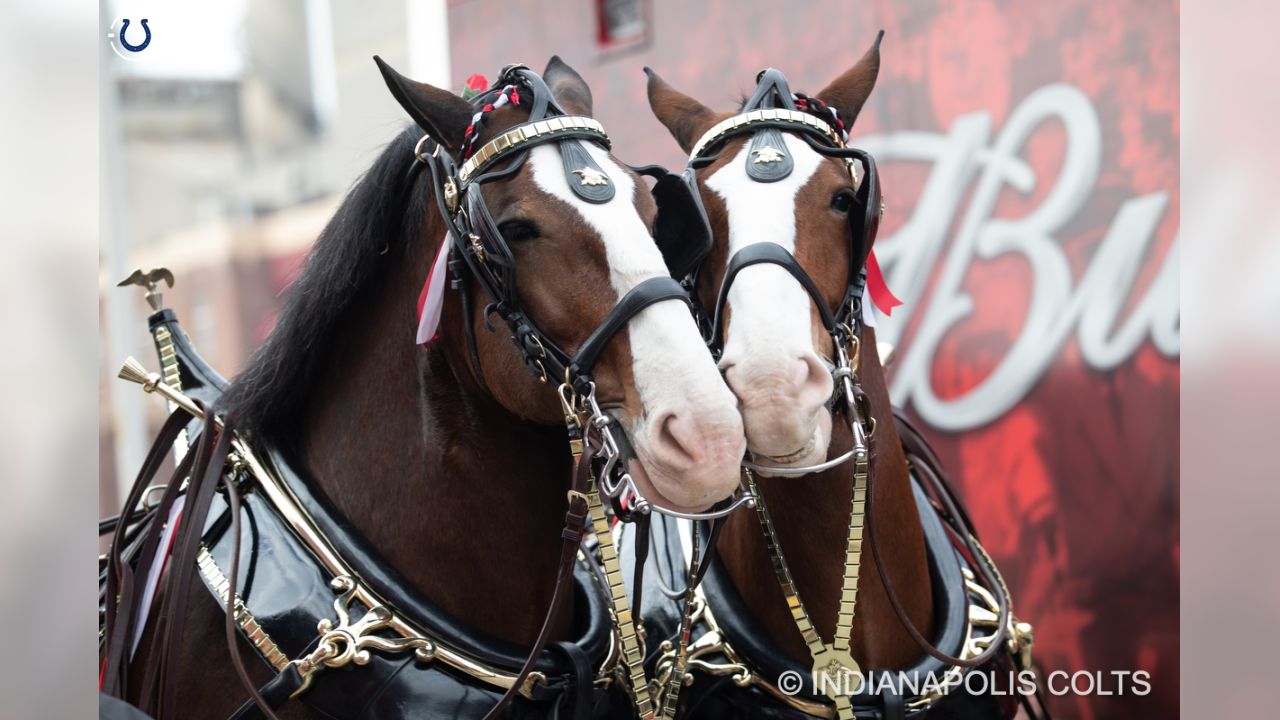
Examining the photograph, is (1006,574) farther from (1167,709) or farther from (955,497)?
(955,497)

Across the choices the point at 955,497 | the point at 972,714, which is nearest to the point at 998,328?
the point at 955,497

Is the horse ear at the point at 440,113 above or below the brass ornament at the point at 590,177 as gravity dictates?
above

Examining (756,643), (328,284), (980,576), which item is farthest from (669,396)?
(980,576)

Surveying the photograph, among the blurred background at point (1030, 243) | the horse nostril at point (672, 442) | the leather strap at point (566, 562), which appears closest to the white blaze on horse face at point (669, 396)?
the horse nostril at point (672, 442)

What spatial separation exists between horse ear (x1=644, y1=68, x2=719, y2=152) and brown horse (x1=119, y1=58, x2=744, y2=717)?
524 mm

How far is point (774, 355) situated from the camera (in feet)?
6.69

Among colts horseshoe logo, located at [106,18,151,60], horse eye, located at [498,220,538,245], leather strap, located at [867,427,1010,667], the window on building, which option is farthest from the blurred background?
horse eye, located at [498,220,538,245]

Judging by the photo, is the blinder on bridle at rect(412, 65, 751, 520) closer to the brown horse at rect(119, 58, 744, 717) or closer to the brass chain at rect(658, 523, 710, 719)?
the brown horse at rect(119, 58, 744, 717)

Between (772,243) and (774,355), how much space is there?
10.9 inches

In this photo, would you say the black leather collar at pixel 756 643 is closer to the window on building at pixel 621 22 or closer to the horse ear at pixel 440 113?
the horse ear at pixel 440 113

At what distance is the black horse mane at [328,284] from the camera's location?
2135 millimetres

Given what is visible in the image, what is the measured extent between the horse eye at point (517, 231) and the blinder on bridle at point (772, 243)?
1.10 ft

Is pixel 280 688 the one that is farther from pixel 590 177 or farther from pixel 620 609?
pixel 590 177
